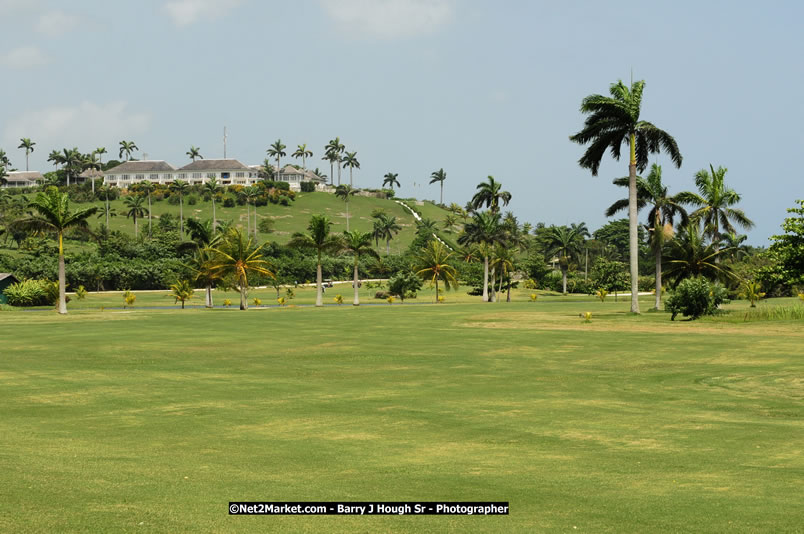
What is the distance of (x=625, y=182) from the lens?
71938mm

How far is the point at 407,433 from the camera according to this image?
17.7 meters

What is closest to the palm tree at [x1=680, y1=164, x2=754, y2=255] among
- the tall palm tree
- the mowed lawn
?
the tall palm tree

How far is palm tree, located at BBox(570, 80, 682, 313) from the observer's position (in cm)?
6376

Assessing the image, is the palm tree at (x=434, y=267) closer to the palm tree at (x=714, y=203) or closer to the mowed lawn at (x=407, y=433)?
the palm tree at (x=714, y=203)

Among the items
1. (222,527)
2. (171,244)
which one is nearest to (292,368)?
(222,527)

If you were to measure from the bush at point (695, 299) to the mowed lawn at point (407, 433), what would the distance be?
45.6 ft

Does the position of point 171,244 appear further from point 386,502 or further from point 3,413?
point 386,502

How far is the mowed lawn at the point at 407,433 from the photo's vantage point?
10719mm

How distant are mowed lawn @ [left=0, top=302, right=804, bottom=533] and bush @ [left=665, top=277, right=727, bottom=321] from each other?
548 inches

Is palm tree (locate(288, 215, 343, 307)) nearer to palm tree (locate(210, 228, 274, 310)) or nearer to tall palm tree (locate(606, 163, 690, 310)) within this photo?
palm tree (locate(210, 228, 274, 310))

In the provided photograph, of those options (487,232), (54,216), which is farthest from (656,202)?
(54,216)

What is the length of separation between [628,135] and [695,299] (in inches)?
713

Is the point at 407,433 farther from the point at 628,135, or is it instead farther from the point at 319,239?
the point at 319,239

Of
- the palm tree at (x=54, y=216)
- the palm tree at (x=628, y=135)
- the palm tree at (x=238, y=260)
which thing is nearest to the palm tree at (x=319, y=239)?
the palm tree at (x=238, y=260)
